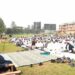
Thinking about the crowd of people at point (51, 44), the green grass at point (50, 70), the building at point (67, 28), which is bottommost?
the green grass at point (50, 70)

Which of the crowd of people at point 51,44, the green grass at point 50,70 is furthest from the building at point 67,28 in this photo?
the green grass at point 50,70

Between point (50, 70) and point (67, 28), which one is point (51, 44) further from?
point (67, 28)

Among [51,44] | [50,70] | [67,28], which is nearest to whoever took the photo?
[50,70]

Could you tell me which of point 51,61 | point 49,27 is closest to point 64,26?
point 49,27

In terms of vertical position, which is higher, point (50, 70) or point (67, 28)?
point (67, 28)

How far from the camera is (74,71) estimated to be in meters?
8.77

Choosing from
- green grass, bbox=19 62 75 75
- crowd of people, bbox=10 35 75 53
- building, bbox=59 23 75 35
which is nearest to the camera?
green grass, bbox=19 62 75 75

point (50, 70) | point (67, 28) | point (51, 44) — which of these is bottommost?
point (50, 70)

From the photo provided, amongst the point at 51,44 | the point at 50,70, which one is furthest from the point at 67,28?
the point at 50,70

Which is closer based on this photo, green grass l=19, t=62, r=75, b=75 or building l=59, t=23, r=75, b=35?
green grass l=19, t=62, r=75, b=75

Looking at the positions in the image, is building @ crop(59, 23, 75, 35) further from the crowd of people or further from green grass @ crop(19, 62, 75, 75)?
green grass @ crop(19, 62, 75, 75)

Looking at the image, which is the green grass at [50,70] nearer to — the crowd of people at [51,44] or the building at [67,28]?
the crowd of people at [51,44]

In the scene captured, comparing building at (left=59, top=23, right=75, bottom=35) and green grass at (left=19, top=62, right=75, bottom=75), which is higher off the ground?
building at (left=59, top=23, right=75, bottom=35)

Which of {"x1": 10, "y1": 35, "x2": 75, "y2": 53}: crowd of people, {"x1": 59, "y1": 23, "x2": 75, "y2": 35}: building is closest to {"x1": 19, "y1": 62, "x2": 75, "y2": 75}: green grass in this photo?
{"x1": 10, "y1": 35, "x2": 75, "y2": 53}: crowd of people
